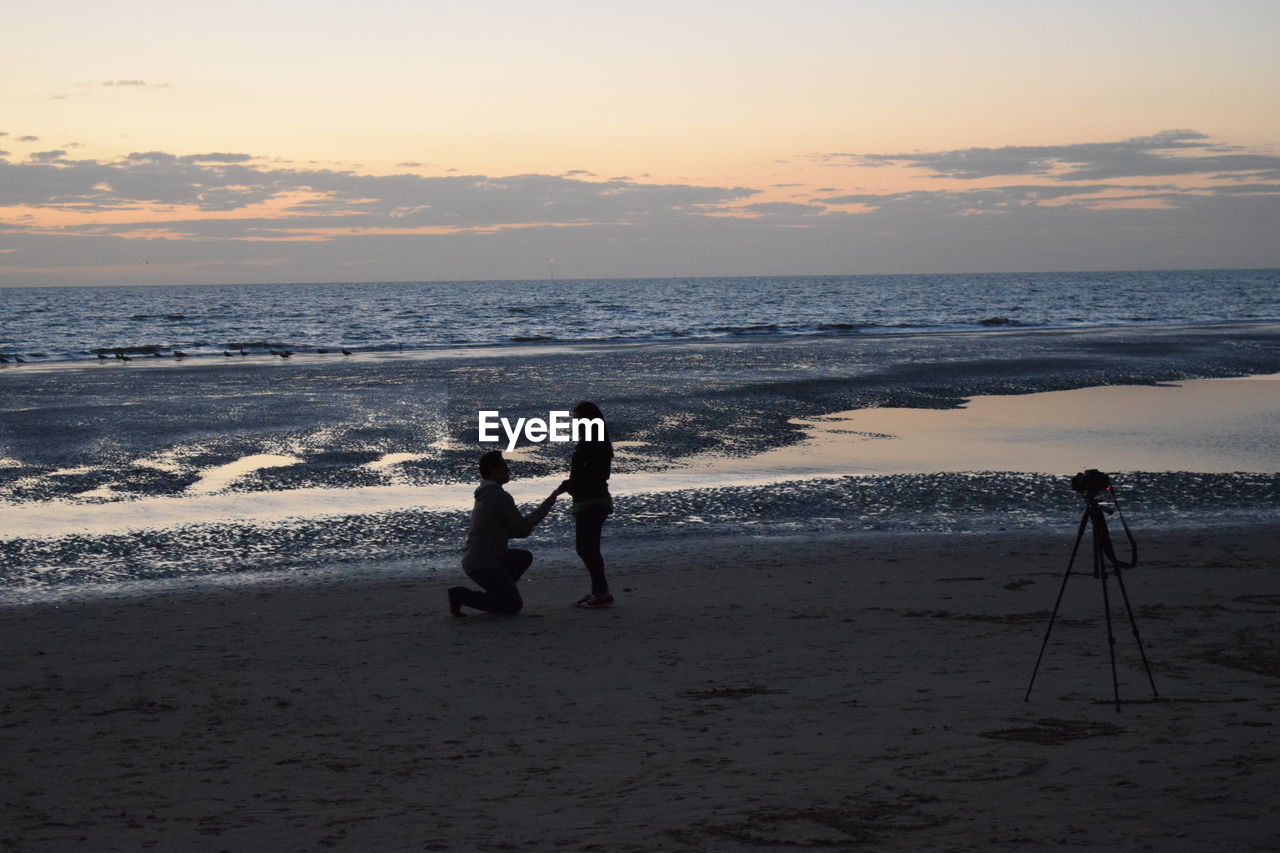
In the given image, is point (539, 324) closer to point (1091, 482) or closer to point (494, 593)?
point (494, 593)

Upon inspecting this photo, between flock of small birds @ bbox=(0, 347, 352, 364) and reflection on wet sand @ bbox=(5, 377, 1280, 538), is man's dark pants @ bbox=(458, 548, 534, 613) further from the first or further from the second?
flock of small birds @ bbox=(0, 347, 352, 364)

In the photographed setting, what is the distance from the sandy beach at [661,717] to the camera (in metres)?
4.93

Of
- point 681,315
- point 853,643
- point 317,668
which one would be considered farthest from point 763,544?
point 681,315

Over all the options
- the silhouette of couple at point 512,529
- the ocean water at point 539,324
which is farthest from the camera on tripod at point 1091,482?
the ocean water at point 539,324

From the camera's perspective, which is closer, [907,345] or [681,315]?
[907,345]

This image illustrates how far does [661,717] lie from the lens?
6.45 meters

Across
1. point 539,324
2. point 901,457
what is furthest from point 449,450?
point 539,324

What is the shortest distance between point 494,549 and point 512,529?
0.77ft

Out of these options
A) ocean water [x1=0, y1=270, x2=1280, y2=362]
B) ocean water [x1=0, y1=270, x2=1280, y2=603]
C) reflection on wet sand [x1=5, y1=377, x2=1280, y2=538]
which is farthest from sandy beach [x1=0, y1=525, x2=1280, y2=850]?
ocean water [x1=0, y1=270, x2=1280, y2=362]

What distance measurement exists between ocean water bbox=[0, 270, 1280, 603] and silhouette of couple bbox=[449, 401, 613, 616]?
1.65m

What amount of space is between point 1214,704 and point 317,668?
5492 mm

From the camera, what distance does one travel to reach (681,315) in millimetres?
86000

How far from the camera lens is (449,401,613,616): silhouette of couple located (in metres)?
9.05

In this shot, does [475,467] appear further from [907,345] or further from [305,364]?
[907,345]
